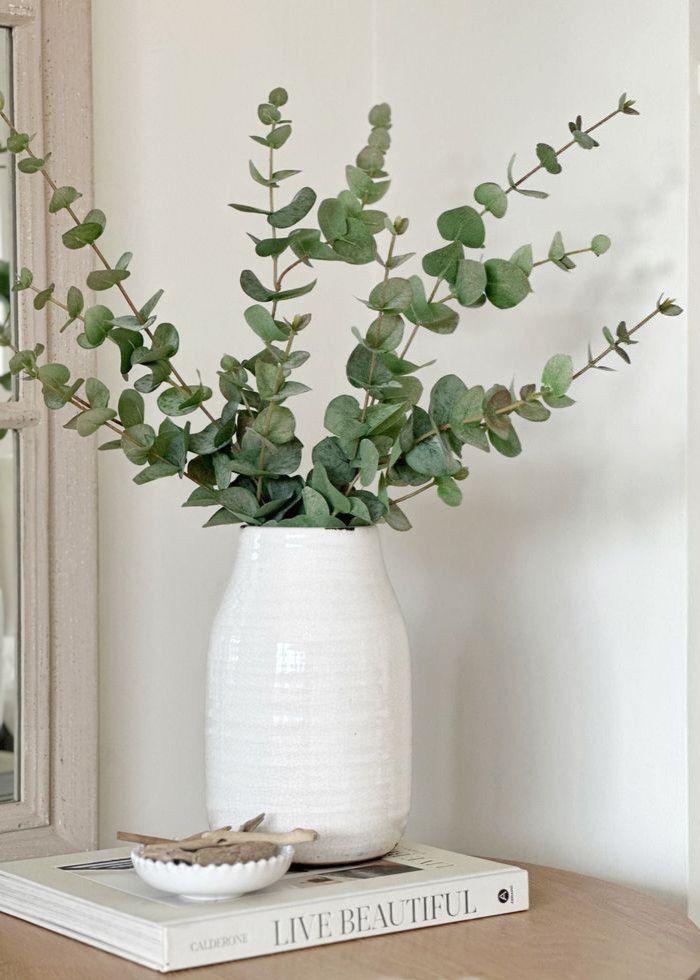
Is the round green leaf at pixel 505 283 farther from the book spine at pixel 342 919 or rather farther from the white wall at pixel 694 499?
the book spine at pixel 342 919

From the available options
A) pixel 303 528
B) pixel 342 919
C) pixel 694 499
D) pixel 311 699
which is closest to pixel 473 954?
pixel 342 919

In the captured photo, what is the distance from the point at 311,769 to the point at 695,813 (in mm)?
353

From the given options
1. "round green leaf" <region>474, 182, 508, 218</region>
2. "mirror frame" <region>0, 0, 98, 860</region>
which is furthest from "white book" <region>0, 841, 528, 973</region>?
"round green leaf" <region>474, 182, 508, 218</region>

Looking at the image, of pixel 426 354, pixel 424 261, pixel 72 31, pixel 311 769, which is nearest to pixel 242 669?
pixel 311 769

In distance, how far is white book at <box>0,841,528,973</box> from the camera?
81 centimetres

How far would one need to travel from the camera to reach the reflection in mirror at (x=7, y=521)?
1140 mm

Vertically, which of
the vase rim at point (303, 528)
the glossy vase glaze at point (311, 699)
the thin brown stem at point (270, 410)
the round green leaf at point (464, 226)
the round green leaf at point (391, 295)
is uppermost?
the round green leaf at point (464, 226)

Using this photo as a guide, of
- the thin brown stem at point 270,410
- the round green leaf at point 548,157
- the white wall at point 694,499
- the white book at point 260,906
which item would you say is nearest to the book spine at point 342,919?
the white book at point 260,906

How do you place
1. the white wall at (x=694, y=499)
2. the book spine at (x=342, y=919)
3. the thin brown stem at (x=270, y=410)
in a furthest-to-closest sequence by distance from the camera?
1. the white wall at (x=694, y=499)
2. the thin brown stem at (x=270, y=410)
3. the book spine at (x=342, y=919)

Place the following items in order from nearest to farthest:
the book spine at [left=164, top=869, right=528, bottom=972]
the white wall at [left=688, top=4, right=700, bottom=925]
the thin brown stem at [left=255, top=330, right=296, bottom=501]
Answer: the book spine at [left=164, top=869, right=528, bottom=972] < the thin brown stem at [left=255, top=330, right=296, bottom=501] < the white wall at [left=688, top=4, right=700, bottom=925]

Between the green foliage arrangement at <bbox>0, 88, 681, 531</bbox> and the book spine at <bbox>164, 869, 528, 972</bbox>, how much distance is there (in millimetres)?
275

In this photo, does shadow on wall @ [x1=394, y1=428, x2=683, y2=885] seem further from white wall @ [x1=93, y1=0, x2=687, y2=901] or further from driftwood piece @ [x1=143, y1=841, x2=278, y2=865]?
driftwood piece @ [x1=143, y1=841, x2=278, y2=865]

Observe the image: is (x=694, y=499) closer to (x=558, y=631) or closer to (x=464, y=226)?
(x=558, y=631)

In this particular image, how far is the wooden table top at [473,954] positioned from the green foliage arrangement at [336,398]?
→ 0.31 m
